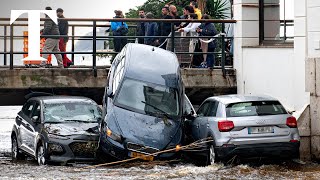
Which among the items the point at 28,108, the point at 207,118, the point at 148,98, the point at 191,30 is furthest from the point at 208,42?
the point at 207,118

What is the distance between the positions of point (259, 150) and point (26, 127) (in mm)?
5581

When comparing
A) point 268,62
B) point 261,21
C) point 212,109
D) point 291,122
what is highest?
point 261,21

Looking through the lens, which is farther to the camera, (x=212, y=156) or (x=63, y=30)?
(x=63, y=30)

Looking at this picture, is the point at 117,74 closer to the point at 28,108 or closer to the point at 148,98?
the point at 148,98

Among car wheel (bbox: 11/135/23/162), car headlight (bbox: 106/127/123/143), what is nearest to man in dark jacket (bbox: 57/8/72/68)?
car wheel (bbox: 11/135/23/162)

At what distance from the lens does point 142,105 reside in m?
20.8

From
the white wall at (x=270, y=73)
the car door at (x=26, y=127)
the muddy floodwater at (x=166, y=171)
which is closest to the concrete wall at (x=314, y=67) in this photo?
the muddy floodwater at (x=166, y=171)

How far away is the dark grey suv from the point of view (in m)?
19.9

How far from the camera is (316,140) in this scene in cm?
2131

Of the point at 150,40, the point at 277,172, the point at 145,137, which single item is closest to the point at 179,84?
the point at 145,137

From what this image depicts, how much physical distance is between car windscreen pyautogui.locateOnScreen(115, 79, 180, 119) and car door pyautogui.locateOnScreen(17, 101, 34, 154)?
2240 mm

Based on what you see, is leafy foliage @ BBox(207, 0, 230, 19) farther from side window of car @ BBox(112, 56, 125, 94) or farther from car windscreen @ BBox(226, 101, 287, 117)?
car windscreen @ BBox(226, 101, 287, 117)

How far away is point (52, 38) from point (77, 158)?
6027 millimetres

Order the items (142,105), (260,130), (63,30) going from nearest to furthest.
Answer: (260,130), (142,105), (63,30)
